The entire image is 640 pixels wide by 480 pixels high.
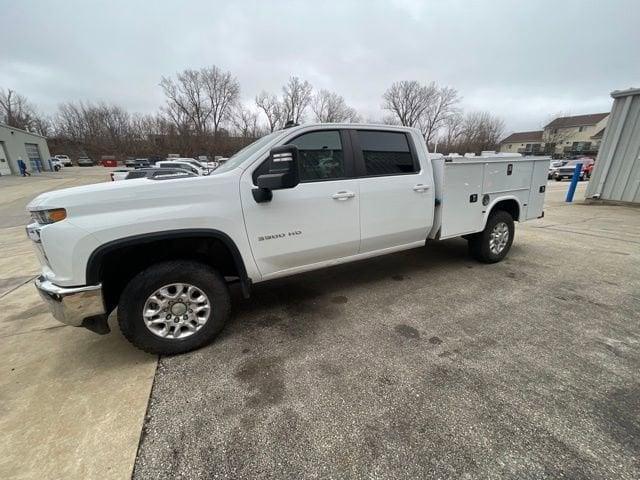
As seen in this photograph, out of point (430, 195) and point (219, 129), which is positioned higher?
point (219, 129)

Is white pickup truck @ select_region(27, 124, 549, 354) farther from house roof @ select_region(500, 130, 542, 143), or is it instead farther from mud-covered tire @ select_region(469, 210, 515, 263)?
house roof @ select_region(500, 130, 542, 143)

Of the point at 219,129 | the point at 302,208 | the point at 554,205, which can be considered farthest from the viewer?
the point at 219,129

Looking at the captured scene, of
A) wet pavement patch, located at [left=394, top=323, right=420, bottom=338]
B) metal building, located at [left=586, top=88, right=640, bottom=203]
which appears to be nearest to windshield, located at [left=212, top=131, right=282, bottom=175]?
wet pavement patch, located at [left=394, top=323, right=420, bottom=338]

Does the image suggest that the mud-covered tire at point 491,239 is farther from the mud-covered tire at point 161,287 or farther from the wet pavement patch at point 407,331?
the mud-covered tire at point 161,287

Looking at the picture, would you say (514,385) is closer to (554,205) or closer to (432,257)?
(432,257)

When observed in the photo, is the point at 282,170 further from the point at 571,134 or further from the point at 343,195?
the point at 571,134

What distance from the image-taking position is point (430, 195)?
368 centimetres

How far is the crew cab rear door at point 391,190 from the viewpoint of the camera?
3246mm

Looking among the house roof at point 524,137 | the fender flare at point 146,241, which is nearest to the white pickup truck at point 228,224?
the fender flare at point 146,241

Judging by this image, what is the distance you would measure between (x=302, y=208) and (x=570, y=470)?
249 centimetres

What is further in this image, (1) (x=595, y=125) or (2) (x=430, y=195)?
(1) (x=595, y=125)

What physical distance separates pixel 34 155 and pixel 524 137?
95.0m

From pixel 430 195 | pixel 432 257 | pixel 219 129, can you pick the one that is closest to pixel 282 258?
pixel 430 195

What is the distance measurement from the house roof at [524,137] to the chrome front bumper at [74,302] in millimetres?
89677
